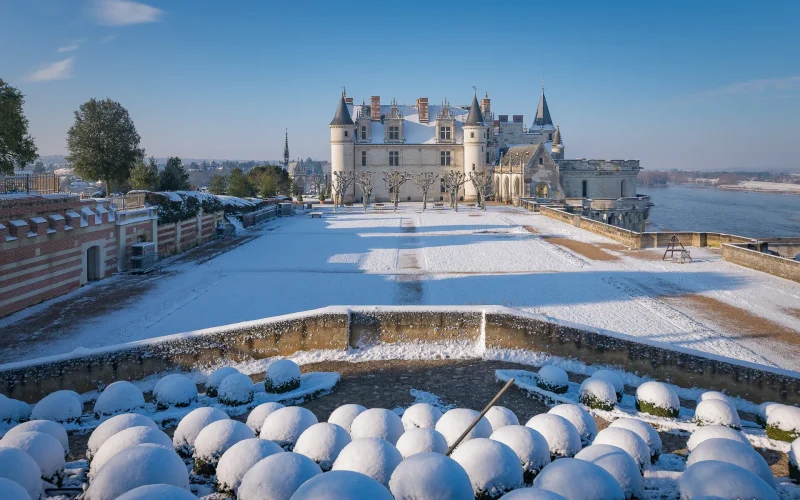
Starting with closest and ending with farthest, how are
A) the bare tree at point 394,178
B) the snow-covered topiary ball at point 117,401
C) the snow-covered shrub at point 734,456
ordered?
1. the snow-covered shrub at point 734,456
2. the snow-covered topiary ball at point 117,401
3. the bare tree at point 394,178

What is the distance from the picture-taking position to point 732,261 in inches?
991

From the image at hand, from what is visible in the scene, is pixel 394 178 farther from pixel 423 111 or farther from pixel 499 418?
pixel 499 418

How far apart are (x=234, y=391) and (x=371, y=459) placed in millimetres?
4693

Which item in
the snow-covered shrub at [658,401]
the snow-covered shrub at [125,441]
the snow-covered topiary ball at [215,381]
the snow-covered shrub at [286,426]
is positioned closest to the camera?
the snow-covered shrub at [125,441]

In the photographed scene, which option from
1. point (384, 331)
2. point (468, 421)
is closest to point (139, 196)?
point (384, 331)

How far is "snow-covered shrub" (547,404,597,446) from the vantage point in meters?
8.15

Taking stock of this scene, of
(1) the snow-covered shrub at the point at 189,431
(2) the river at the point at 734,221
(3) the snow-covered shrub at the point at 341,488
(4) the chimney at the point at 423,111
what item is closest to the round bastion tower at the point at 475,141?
(4) the chimney at the point at 423,111

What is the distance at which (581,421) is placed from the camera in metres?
8.20

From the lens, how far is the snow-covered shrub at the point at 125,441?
6.64 metres

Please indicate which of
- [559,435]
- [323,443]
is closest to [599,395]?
[559,435]

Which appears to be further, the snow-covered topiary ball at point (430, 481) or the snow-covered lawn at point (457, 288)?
the snow-covered lawn at point (457, 288)

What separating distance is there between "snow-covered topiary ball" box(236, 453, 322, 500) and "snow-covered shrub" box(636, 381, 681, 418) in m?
6.24

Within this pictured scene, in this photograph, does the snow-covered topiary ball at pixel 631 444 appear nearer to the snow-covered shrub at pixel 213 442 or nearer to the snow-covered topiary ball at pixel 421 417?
the snow-covered topiary ball at pixel 421 417

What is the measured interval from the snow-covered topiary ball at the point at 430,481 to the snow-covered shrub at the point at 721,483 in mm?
2168
